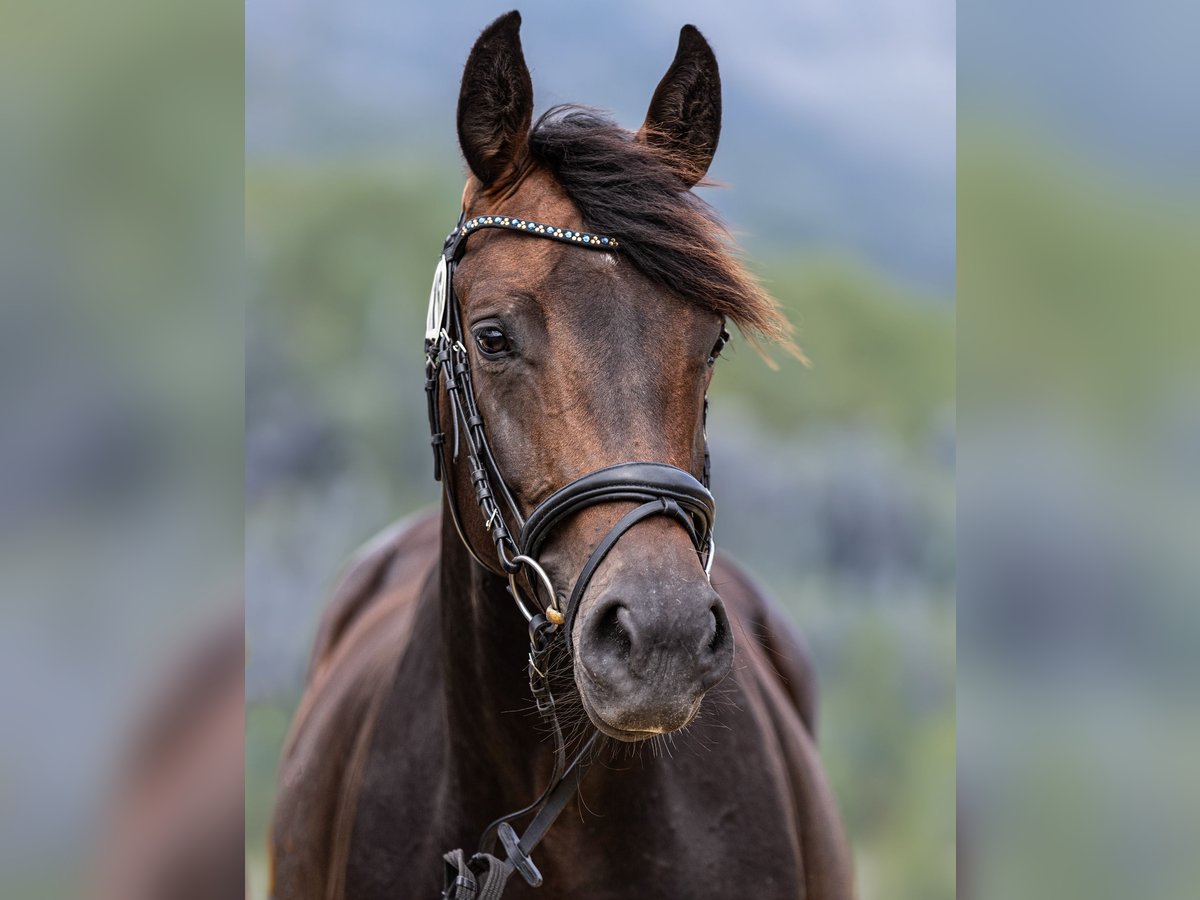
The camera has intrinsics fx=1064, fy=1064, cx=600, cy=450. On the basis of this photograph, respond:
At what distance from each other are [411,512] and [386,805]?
3.02 metres

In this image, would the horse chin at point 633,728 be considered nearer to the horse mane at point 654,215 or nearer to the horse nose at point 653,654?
the horse nose at point 653,654

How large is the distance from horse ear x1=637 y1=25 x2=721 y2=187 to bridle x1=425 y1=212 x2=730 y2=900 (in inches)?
16.9

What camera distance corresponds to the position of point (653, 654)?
1.71m

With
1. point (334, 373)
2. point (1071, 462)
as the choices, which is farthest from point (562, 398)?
point (334, 373)

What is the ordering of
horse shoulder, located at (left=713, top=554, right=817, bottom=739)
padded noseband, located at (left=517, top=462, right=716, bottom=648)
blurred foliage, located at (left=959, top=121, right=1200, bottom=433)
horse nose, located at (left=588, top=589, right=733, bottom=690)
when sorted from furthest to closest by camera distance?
horse shoulder, located at (left=713, top=554, right=817, bottom=739), padded noseband, located at (left=517, top=462, right=716, bottom=648), horse nose, located at (left=588, top=589, right=733, bottom=690), blurred foliage, located at (left=959, top=121, right=1200, bottom=433)

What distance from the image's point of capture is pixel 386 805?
2617mm

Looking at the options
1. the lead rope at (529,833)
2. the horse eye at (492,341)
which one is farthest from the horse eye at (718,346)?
the lead rope at (529,833)

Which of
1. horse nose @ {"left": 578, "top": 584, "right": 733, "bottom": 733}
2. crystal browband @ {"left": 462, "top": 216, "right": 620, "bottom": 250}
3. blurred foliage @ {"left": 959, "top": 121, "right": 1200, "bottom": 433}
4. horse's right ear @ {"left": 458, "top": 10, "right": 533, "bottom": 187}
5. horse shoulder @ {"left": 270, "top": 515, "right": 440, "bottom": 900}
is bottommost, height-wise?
horse shoulder @ {"left": 270, "top": 515, "right": 440, "bottom": 900}

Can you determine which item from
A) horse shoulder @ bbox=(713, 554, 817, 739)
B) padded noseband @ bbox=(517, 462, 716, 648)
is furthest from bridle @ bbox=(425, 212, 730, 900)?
horse shoulder @ bbox=(713, 554, 817, 739)

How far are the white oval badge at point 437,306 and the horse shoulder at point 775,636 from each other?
1.49m

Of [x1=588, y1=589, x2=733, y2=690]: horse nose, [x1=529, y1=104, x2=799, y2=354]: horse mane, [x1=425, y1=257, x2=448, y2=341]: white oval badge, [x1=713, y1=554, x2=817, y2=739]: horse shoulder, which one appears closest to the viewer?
[x1=588, y1=589, x2=733, y2=690]: horse nose

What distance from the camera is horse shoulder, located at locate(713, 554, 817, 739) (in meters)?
3.61

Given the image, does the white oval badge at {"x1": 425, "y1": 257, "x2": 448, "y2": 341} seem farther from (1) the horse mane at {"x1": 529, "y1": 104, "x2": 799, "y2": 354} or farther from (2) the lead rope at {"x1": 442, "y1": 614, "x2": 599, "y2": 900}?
(2) the lead rope at {"x1": 442, "y1": 614, "x2": 599, "y2": 900}

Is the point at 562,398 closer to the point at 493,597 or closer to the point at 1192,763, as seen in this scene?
the point at 493,597
